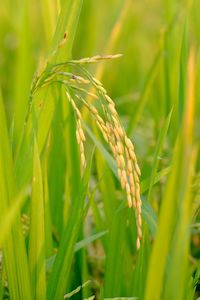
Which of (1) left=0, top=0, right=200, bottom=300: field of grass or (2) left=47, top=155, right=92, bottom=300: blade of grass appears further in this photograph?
(2) left=47, top=155, right=92, bottom=300: blade of grass

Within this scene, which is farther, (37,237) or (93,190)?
(93,190)

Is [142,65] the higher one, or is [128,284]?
[142,65]

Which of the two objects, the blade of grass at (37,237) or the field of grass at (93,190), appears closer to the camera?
the field of grass at (93,190)

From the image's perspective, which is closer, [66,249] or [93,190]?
[66,249]

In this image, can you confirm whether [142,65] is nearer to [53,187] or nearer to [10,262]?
[53,187]

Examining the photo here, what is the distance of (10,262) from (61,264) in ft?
0.35

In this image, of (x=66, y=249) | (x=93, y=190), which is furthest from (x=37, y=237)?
(x=93, y=190)

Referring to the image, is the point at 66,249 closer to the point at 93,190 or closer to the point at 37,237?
the point at 37,237

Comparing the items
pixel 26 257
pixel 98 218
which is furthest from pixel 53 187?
pixel 26 257

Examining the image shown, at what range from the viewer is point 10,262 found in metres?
1.22

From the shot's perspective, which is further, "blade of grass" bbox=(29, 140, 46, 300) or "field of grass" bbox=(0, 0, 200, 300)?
"blade of grass" bbox=(29, 140, 46, 300)

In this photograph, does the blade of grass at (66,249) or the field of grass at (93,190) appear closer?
the field of grass at (93,190)

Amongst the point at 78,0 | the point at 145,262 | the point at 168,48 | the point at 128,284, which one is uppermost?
the point at 78,0

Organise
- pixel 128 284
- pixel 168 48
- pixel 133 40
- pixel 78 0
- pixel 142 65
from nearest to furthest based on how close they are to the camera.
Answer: pixel 78 0
pixel 128 284
pixel 168 48
pixel 142 65
pixel 133 40
